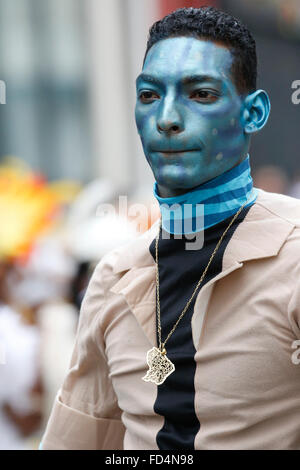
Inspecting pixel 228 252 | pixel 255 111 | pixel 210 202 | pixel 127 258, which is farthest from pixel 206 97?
pixel 127 258

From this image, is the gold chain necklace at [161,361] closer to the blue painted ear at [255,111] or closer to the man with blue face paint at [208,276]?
the man with blue face paint at [208,276]

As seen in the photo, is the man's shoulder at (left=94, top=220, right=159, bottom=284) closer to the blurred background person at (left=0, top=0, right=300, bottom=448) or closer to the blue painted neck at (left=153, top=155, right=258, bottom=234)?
the blue painted neck at (left=153, top=155, right=258, bottom=234)

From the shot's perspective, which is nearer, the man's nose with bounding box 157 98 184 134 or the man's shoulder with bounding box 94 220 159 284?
the man's nose with bounding box 157 98 184 134

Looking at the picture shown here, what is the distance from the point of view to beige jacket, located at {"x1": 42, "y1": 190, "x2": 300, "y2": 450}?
2270 millimetres

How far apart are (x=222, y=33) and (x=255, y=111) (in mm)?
220

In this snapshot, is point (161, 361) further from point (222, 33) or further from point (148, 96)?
point (222, 33)

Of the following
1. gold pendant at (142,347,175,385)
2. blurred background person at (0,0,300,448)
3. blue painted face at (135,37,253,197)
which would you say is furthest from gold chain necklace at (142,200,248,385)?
blurred background person at (0,0,300,448)

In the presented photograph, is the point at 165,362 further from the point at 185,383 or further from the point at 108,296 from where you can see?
the point at 108,296

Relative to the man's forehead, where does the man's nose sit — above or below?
below

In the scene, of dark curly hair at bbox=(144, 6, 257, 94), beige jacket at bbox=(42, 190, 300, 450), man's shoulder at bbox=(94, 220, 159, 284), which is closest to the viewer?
beige jacket at bbox=(42, 190, 300, 450)

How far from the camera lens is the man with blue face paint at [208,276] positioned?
2.28 meters

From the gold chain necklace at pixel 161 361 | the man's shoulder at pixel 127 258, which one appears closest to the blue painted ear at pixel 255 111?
the gold chain necklace at pixel 161 361

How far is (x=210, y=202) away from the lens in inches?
95.3

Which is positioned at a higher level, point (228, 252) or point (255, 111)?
point (255, 111)
